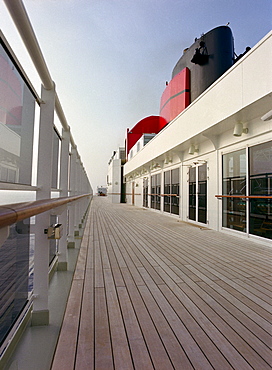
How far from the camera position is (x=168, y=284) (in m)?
1.89

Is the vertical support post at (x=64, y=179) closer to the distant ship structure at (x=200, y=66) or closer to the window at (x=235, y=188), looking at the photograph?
the window at (x=235, y=188)

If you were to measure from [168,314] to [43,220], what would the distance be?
90 cm

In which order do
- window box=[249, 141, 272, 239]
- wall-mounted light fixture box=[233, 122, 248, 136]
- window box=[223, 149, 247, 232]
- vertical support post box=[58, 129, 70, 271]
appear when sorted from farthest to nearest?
window box=[223, 149, 247, 232] → wall-mounted light fixture box=[233, 122, 248, 136] → window box=[249, 141, 272, 239] → vertical support post box=[58, 129, 70, 271]

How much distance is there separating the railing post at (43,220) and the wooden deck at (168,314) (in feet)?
0.61

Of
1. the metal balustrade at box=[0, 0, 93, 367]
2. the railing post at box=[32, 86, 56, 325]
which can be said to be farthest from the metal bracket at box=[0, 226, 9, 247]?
the railing post at box=[32, 86, 56, 325]

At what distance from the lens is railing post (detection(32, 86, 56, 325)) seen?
1099 mm

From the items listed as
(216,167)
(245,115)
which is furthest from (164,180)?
(245,115)

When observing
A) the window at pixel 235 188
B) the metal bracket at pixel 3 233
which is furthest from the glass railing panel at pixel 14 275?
the window at pixel 235 188

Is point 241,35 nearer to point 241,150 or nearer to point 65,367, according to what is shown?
point 241,150

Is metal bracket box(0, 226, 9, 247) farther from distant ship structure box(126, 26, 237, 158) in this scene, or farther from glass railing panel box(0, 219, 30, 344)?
distant ship structure box(126, 26, 237, 158)

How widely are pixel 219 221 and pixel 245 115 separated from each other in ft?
6.89

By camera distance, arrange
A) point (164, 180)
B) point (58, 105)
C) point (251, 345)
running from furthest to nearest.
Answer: point (164, 180), point (58, 105), point (251, 345)

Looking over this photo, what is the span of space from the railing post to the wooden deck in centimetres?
18

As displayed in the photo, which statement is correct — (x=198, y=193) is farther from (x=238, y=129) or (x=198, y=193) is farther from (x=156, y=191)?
(x=156, y=191)
